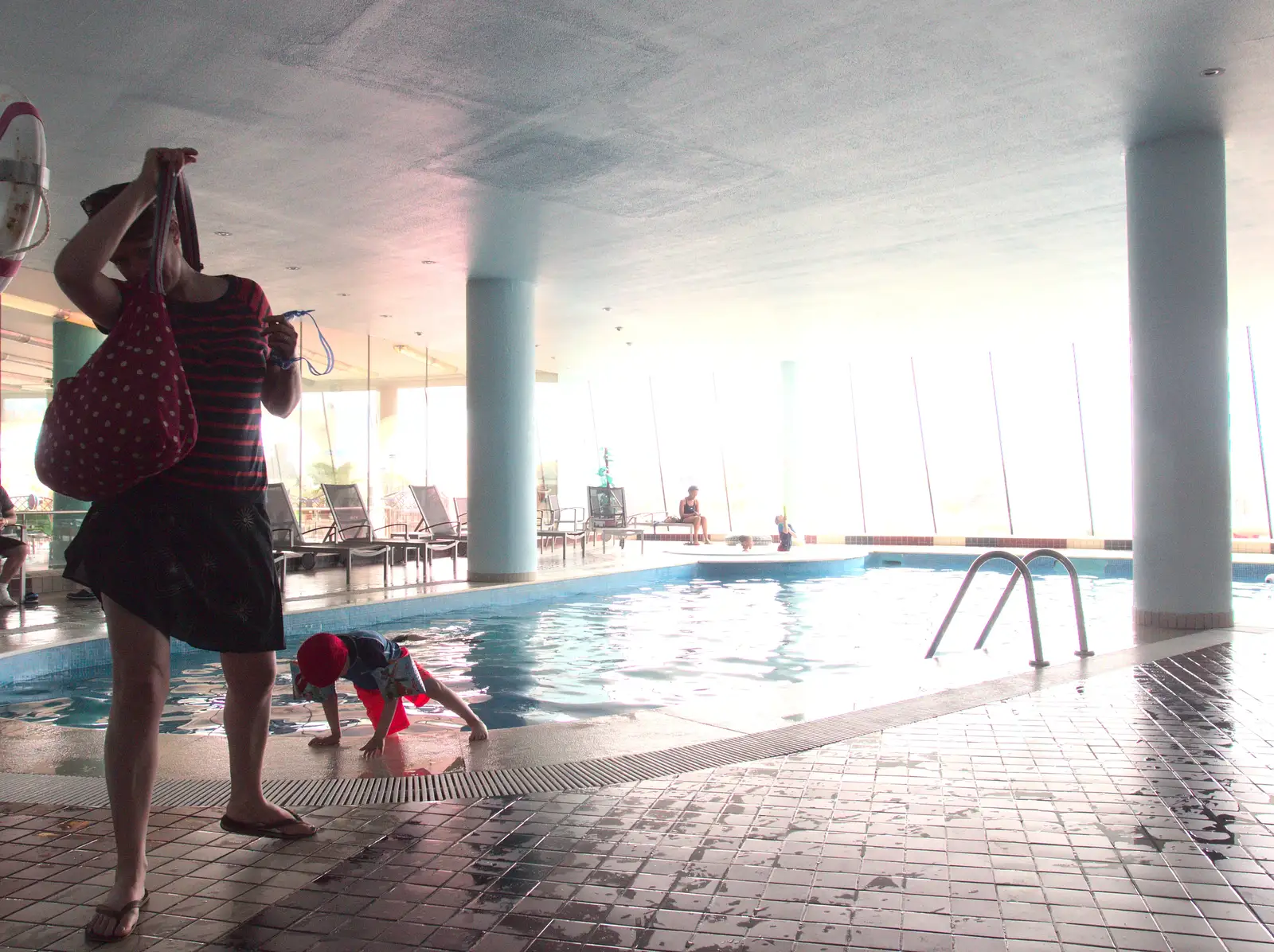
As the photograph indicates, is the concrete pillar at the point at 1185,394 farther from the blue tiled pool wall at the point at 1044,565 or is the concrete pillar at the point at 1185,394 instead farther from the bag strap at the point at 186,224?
the bag strap at the point at 186,224

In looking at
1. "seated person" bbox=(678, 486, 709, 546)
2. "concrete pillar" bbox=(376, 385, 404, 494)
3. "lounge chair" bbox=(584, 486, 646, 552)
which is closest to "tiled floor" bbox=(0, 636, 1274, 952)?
"lounge chair" bbox=(584, 486, 646, 552)

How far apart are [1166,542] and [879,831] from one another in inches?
194

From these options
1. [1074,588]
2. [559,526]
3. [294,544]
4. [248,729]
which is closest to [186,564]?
[248,729]

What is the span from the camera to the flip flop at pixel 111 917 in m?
1.96

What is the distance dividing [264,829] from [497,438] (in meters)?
8.62

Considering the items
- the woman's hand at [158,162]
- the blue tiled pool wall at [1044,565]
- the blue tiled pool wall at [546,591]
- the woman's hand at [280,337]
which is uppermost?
the woman's hand at [158,162]

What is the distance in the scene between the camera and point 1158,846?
8.04 ft

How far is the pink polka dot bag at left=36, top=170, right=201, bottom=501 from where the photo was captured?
6.51 feet

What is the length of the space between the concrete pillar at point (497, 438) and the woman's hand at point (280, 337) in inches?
337

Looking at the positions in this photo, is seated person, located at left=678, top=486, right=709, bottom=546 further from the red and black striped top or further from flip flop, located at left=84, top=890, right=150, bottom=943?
flip flop, located at left=84, top=890, right=150, bottom=943

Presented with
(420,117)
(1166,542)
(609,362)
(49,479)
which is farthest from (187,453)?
(609,362)

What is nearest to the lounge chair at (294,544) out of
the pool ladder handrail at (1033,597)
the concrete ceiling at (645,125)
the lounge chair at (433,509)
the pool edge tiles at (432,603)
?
the pool edge tiles at (432,603)

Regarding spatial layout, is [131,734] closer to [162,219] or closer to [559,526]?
[162,219]

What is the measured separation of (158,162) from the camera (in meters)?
2.11
